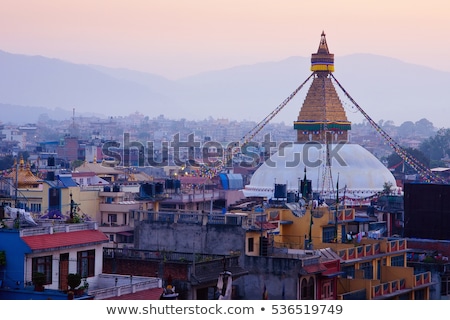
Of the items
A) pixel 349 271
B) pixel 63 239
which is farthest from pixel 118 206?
pixel 63 239

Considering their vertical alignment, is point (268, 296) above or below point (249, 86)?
below

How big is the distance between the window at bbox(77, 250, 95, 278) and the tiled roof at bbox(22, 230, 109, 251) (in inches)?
4.3

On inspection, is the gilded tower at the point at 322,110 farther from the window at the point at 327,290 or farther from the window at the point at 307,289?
the window at the point at 307,289

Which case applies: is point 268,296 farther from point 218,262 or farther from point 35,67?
point 35,67

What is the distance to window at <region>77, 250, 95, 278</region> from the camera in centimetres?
1188

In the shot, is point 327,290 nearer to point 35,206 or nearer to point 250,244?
point 250,244

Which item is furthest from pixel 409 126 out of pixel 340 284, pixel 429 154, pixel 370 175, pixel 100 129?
pixel 340 284

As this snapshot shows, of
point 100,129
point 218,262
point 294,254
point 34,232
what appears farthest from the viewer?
point 100,129

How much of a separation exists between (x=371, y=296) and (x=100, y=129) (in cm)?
11179

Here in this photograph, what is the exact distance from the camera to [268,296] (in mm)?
13562

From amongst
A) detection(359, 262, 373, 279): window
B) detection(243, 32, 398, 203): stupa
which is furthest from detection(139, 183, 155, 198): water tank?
detection(243, 32, 398, 203): stupa

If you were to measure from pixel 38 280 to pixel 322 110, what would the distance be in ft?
108

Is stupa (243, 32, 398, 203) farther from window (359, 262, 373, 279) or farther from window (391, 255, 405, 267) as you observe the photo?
window (359, 262, 373, 279)

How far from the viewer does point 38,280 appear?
10.9 meters
